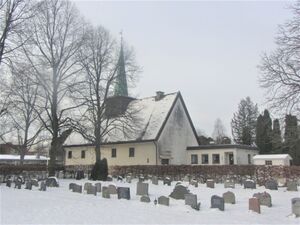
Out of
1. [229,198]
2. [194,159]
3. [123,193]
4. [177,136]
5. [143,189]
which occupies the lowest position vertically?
[229,198]

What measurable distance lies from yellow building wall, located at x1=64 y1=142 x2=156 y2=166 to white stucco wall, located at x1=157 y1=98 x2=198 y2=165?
1.31 metres

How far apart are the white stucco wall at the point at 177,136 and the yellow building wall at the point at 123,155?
1305 millimetres

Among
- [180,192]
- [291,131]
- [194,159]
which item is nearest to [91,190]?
[180,192]

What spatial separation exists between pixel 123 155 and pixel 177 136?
21.0 ft

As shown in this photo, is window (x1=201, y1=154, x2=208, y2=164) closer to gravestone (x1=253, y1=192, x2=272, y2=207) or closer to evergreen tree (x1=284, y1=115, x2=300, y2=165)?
evergreen tree (x1=284, y1=115, x2=300, y2=165)

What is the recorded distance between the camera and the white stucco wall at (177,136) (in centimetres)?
4012

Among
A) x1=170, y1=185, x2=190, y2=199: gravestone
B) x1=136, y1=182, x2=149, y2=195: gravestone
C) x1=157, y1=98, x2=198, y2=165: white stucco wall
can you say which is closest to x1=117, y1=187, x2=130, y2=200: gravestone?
x1=136, y1=182, x2=149, y2=195: gravestone

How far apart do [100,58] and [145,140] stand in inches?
388

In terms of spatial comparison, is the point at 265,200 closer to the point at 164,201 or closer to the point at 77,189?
the point at 164,201

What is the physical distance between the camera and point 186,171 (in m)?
32.0

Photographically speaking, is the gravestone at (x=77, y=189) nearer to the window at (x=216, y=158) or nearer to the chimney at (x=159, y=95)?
the window at (x=216, y=158)

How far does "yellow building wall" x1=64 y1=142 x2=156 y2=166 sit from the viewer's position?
128 feet

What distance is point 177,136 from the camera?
41812 millimetres

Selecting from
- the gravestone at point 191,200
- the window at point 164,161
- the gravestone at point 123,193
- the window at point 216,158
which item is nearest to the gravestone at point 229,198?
the gravestone at point 191,200
